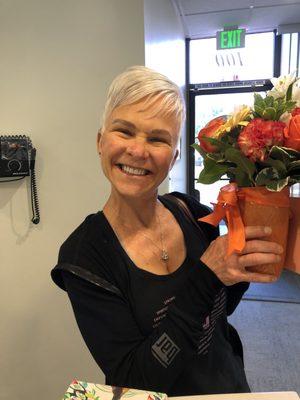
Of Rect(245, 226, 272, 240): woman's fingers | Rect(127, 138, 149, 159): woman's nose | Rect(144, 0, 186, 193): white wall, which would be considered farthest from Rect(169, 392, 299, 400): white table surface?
Rect(144, 0, 186, 193): white wall

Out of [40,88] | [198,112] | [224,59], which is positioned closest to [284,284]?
[198,112]

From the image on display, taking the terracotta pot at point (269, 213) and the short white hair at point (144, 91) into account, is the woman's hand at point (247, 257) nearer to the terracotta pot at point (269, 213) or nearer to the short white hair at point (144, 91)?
the terracotta pot at point (269, 213)

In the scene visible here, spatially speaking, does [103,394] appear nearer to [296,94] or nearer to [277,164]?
[277,164]

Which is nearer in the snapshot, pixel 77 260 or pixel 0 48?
pixel 77 260

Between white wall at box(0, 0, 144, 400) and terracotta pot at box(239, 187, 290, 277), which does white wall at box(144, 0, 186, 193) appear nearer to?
white wall at box(0, 0, 144, 400)

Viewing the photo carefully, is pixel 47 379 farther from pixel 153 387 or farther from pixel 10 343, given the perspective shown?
pixel 153 387

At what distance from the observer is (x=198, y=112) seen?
4492 millimetres

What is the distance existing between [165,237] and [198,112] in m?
3.65

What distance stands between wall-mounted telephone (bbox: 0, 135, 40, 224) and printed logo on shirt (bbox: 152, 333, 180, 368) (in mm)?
1348

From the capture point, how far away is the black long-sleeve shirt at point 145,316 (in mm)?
786

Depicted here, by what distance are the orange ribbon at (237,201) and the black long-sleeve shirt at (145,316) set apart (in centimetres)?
11

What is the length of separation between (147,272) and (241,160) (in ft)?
1.38

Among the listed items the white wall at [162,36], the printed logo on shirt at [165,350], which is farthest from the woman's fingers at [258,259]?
the white wall at [162,36]

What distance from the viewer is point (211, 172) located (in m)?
0.75
